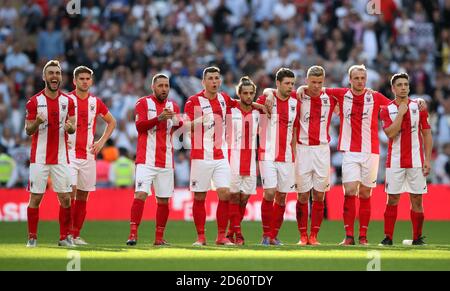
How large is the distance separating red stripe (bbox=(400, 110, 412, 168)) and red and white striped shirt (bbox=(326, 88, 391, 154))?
1.05 feet

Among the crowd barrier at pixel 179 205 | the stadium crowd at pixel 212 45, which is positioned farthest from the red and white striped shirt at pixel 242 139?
the stadium crowd at pixel 212 45

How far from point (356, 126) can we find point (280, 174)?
1199 millimetres

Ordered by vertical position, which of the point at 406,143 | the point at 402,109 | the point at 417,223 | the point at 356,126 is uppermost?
the point at 402,109

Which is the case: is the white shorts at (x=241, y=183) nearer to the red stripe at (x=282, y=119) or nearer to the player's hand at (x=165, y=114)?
the red stripe at (x=282, y=119)

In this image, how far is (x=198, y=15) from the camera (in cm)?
2475

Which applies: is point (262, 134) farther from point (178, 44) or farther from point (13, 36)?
point (13, 36)

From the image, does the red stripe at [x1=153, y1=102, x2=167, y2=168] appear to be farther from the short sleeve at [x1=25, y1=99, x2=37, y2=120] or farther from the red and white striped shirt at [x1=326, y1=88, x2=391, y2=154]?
the red and white striped shirt at [x1=326, y1=88, x2=391, y2=154]

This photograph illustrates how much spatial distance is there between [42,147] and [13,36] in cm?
1160

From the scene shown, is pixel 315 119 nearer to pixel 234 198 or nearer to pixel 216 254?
pixel 234 198

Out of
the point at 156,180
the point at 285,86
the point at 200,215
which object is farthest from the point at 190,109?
the point at 200,215

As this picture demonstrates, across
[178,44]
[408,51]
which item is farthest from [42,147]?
[408,51]

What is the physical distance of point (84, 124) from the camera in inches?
572

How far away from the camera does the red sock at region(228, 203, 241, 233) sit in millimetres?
14133

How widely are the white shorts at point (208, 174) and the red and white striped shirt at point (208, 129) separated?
0.08 metres
